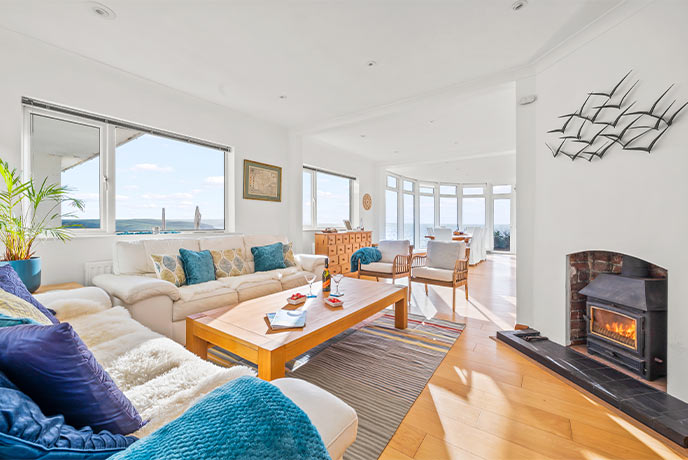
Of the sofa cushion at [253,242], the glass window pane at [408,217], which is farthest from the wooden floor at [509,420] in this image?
the glass window pane at [408,217]

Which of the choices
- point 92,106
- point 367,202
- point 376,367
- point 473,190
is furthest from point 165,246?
point 473,190

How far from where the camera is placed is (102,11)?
232 cm

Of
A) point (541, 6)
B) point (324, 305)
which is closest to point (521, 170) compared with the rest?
point (541, 6)

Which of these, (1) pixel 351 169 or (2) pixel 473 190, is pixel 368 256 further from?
(2) pixel 473 190

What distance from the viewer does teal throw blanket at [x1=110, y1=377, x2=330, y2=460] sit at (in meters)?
0.51

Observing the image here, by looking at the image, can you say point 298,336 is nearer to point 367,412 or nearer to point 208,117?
point 367,412

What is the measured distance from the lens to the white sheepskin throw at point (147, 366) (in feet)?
3.47

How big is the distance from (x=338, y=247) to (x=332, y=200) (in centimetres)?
146

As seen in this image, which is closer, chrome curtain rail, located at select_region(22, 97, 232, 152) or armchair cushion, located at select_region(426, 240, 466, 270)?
chrome curtain rail, located at select_region(22, 97, 232, 152)

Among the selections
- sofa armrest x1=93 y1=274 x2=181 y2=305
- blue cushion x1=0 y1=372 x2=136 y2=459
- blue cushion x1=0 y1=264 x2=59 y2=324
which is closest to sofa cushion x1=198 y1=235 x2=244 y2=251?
sofa armrest x1=93 y1=274 x2=181 y2=305

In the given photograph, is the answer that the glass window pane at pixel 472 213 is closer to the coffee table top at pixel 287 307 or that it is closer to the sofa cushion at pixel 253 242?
the sofa cushion at pixel 253 242

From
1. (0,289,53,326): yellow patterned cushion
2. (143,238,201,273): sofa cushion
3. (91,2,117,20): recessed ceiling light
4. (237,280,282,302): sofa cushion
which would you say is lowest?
(237,280,282,302): sofa cushion

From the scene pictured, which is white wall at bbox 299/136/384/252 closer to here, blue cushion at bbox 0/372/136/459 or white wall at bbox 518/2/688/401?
white wall at bbox 518/2/688/401

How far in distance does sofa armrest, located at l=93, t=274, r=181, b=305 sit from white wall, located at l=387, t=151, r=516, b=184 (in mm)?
6076
